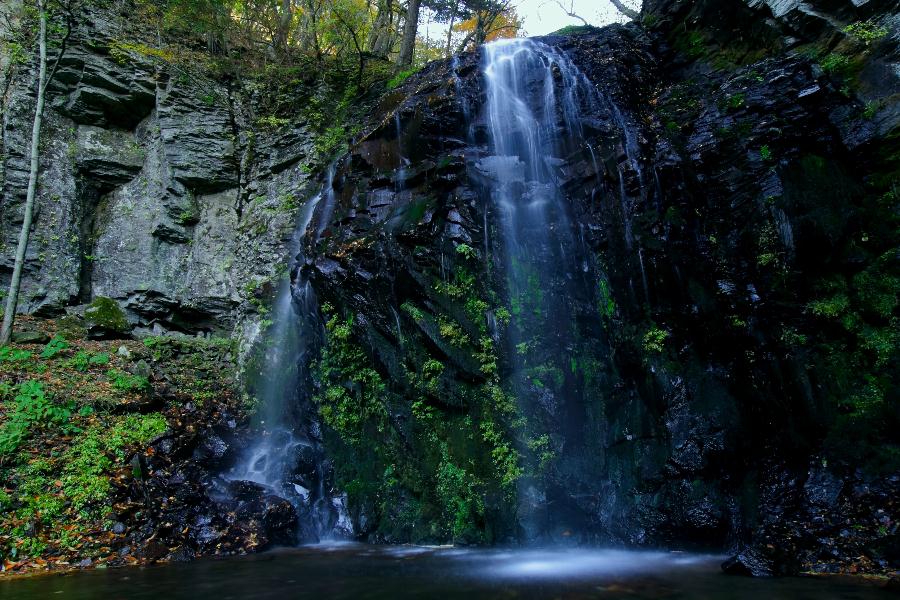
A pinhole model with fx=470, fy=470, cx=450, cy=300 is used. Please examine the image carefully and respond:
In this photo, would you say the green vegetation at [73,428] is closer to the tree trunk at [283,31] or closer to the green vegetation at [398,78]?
the green vegetation at [398,78]

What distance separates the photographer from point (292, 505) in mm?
8227

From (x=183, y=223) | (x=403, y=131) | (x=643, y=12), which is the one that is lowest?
(x=183, y=223)

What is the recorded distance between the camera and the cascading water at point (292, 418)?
8648 millimetres

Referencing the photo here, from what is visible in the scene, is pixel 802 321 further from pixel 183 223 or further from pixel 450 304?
pixel 183 223

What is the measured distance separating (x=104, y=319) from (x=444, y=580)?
1047cm

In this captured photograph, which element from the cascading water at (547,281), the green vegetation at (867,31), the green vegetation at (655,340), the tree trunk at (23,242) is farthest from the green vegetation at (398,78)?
the green vegetation at (655,340)

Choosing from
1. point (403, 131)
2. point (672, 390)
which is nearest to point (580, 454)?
point (672, 390)

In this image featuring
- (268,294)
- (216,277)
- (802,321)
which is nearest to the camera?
(802,321)

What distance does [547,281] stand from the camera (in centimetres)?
823

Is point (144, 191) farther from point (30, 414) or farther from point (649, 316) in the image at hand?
point (649, 316)

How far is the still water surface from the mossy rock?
7.07 meters

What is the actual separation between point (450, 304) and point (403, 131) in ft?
13.1

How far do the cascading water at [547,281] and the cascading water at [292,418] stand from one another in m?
3.73

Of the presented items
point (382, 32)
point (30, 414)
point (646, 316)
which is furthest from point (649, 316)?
point (382, 32)
